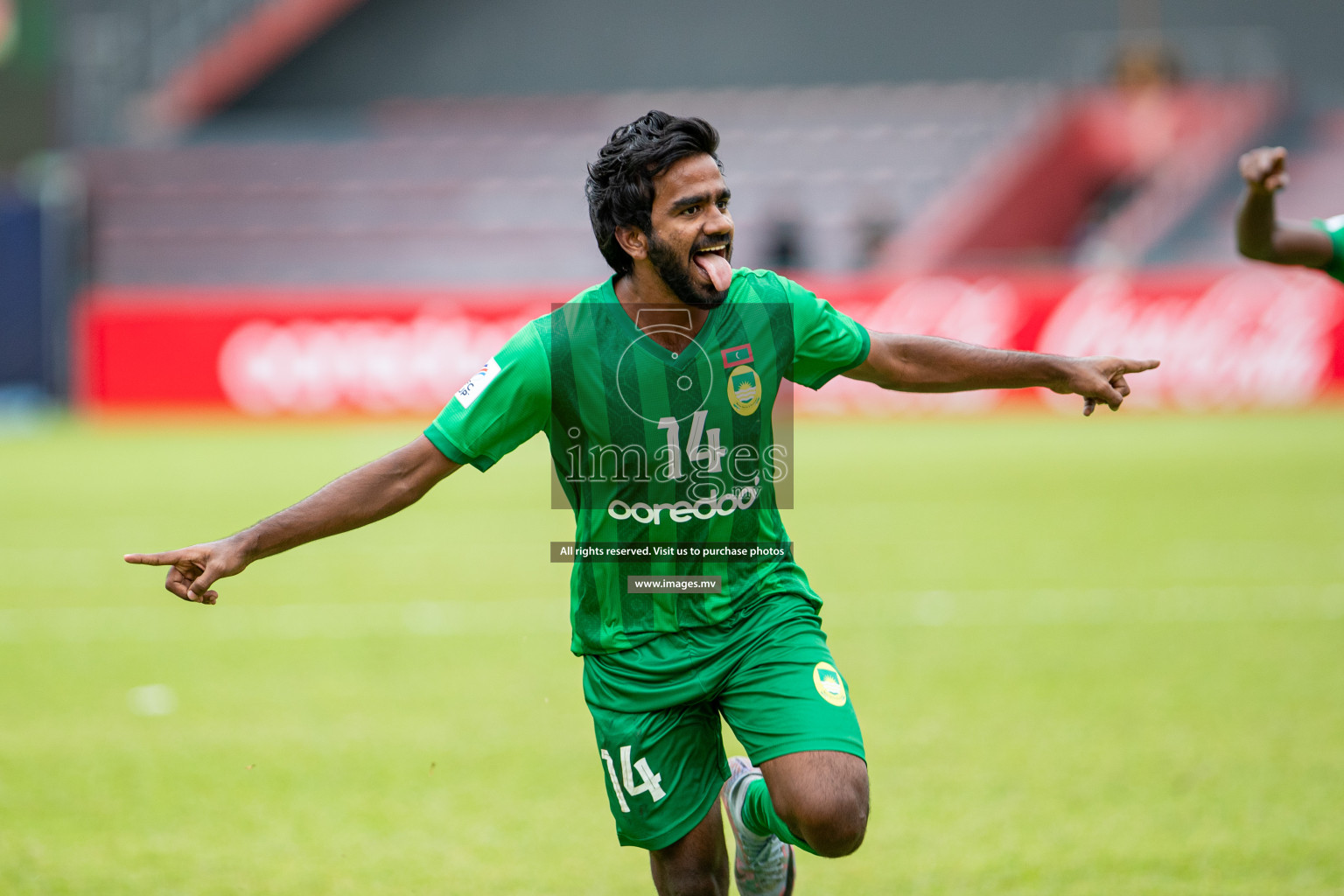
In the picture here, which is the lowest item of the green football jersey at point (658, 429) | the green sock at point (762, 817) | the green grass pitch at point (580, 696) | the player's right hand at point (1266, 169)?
→ the green grass pitch at point (580, 696)

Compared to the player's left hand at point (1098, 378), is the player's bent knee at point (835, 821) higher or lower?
lower

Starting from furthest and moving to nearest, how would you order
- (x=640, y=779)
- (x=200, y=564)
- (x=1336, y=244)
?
(x=1336, y=244) → (x=640, y=779) → (x=200, y=564)

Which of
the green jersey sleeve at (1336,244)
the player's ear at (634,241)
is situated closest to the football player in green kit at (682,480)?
the player's ear at (634,241)

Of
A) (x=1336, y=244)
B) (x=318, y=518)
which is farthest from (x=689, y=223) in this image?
(x=1336, y=244)

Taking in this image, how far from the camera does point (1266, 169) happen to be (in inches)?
189

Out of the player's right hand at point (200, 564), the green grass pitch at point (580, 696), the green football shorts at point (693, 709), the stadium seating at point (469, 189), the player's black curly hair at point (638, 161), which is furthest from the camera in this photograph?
the stadium seating at point (469, 189)

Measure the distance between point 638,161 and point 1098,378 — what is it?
4.39 ft

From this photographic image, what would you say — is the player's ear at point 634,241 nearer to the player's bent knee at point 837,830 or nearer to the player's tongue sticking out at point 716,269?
the player's tongue sticking out at point 716,269

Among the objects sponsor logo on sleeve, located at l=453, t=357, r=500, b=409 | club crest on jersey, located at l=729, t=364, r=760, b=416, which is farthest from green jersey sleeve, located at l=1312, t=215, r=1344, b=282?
sponsor logo on sleeve, located at l=453, t=357, r=500, b=409

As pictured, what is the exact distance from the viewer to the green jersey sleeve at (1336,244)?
5.23m

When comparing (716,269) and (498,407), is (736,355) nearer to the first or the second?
(716,269)

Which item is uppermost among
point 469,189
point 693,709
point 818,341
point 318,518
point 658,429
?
point 469,189

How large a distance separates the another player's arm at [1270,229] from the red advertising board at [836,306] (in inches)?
573

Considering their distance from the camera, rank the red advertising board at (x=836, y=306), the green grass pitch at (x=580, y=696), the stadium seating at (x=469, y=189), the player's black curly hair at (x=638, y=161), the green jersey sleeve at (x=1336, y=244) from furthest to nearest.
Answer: the stadium seating at (x=469, y=189)
the red advertising board at (x=836, y=306)
the green jersey sleeve at (x=1336, y=244)
the green grass pitch at (x=580, y=696)
the player's black curly hair at (x=638, y=161)
